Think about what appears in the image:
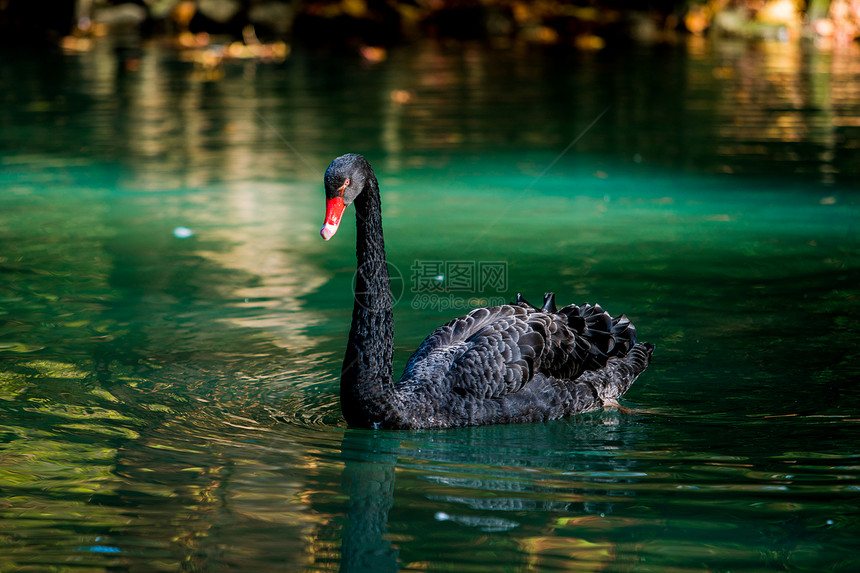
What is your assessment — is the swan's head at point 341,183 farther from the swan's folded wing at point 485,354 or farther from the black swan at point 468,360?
the swan's folded wing at point 485,354

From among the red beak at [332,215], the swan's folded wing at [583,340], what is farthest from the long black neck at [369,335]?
the swan's folded wing at [583,340]

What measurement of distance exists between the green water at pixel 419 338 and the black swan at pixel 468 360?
0.11 metres

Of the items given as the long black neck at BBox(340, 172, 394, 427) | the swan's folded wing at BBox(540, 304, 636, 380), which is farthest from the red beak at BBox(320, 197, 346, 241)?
the swan's folded wing at BBox(540, 304, 636, 380)

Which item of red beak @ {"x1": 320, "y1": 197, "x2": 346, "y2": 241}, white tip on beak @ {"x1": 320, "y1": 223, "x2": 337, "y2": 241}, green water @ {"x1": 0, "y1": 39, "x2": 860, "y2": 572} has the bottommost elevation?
green water @ {"x1": 0, "y1": 39, "x2": 860, "y2": 572}

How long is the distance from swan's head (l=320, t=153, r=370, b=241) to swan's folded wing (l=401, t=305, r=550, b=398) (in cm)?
95

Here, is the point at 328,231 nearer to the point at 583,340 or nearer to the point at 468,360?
the point at 468,360

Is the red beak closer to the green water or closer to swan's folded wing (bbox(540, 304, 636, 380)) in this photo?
the green water

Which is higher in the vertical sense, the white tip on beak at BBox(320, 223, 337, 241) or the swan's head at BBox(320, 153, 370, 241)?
the swan's head at BBox(320, 153, 370, 241)

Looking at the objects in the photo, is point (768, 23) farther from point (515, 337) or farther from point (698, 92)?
point (515, 337)

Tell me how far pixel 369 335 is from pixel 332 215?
668 mm

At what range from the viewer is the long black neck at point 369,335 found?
4.76 metres

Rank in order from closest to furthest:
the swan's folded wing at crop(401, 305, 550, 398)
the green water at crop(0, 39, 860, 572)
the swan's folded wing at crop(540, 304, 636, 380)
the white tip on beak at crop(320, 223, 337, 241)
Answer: the green water at crop(0, 39, 860, 572) → the white tip on beak at crop(320, 223, 337, 241) → the swan's folded wing at crop(401, 305, 550, 398) → the swan's folded wing at crop(540, 304, 636, 380)

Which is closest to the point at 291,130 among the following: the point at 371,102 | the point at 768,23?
the point at 371,102

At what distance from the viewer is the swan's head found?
4426 millimetres
